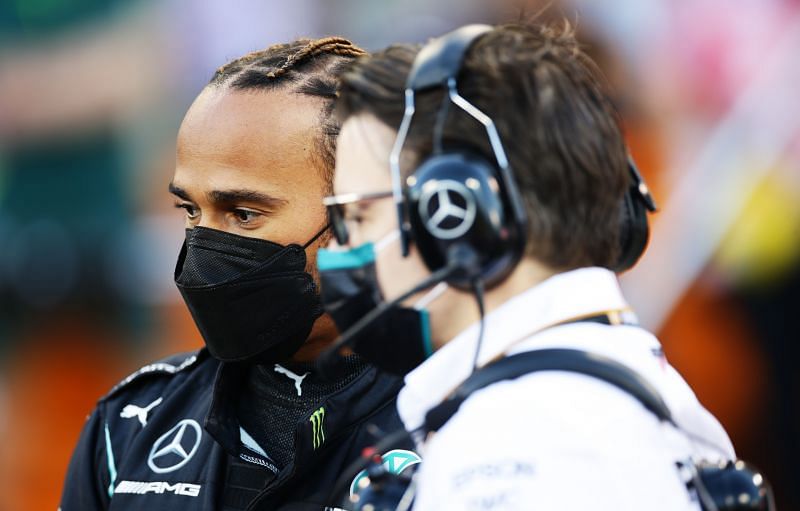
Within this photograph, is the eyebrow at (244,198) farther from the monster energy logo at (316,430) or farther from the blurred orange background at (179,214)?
the blurred orange background at (179,214)

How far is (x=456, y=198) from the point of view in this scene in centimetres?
124

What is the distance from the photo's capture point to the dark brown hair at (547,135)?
49.7 inches

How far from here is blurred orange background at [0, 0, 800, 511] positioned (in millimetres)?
3557

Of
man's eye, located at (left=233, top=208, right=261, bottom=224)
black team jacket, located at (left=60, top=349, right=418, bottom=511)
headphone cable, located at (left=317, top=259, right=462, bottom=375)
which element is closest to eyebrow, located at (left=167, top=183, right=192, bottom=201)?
man's eye, located at (left=233, top=208, right=261, bottom=224)

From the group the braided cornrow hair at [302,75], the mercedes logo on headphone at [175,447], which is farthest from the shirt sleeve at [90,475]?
the braided cornrow hair at [302,75]

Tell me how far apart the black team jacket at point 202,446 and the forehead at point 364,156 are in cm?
65

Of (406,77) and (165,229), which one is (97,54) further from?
(406,77)

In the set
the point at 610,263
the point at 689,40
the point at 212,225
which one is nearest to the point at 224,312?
the point at 212,225

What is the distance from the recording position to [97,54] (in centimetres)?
538

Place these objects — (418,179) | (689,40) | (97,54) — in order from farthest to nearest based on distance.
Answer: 1. (97,54)
2. (689,40)
3. (418,179)

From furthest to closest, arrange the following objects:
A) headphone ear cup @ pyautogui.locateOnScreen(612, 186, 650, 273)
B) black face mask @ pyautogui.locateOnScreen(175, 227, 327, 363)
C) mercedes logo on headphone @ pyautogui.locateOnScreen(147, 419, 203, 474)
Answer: mercedes logo on headphone @ pyautogui.locateOnScreen(147, 419, 203, 474), black face mask @ pyautogui.locateOnScreen(175, 227, 327, 363), headphone ear cup @ pyautogui.locateOnScreen(612, 186, 650, 273)

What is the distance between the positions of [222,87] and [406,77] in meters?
0.86

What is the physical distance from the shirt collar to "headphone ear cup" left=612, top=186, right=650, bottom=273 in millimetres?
253

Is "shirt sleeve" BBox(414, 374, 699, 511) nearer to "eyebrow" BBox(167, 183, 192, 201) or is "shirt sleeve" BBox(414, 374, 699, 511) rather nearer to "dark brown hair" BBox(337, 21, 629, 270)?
"dark brown hair" BBox(337, 21, 629, 270)
